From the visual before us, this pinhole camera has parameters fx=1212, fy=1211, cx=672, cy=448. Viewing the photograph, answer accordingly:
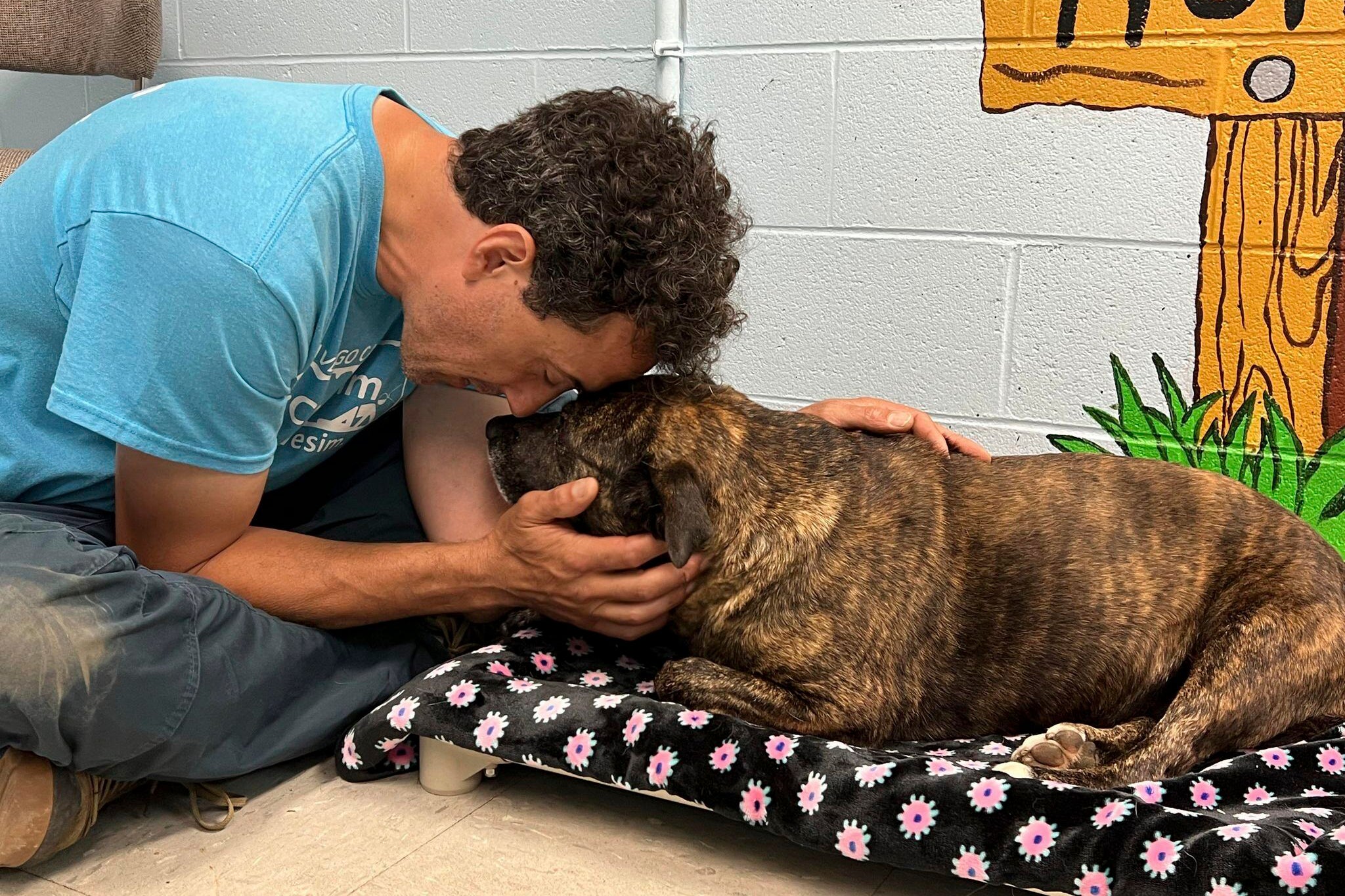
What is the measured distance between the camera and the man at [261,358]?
8.24 ft

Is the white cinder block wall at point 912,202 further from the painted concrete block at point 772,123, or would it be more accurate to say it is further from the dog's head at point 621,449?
the dog's head at point 621,449

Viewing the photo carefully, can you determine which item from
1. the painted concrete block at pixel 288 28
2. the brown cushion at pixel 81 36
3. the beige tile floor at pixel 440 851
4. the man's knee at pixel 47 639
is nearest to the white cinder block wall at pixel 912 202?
the painted concrete block at pixel 288 28

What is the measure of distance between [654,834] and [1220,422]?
8.27ft

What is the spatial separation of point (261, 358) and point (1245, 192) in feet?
10.1

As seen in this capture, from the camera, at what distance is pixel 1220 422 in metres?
4.09

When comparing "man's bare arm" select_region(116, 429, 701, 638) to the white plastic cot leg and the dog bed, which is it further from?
the white plastic cot leg

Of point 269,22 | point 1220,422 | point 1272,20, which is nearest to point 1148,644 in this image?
point 1220,422

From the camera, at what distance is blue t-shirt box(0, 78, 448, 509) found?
2.53 meters

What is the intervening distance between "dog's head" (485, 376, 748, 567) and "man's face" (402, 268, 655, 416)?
64mm

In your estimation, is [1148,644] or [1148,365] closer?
[1148,644]

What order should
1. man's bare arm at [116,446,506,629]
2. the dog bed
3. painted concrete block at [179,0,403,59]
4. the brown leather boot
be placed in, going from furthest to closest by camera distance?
painted concrete block at [179,0,403,59] < man's bare arm at [116,446,506,629] < the brown leather boot < the dog bed

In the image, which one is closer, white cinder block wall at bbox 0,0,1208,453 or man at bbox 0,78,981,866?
man at bbox 0,78,981,866

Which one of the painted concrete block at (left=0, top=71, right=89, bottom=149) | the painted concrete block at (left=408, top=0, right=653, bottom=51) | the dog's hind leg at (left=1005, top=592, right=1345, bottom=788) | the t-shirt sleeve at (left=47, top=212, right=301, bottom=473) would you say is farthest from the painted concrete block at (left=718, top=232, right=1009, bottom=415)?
the painted concrete block at (left=0, top=71, right=89, bottom=149)

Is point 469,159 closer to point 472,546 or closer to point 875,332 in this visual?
point 472,546
